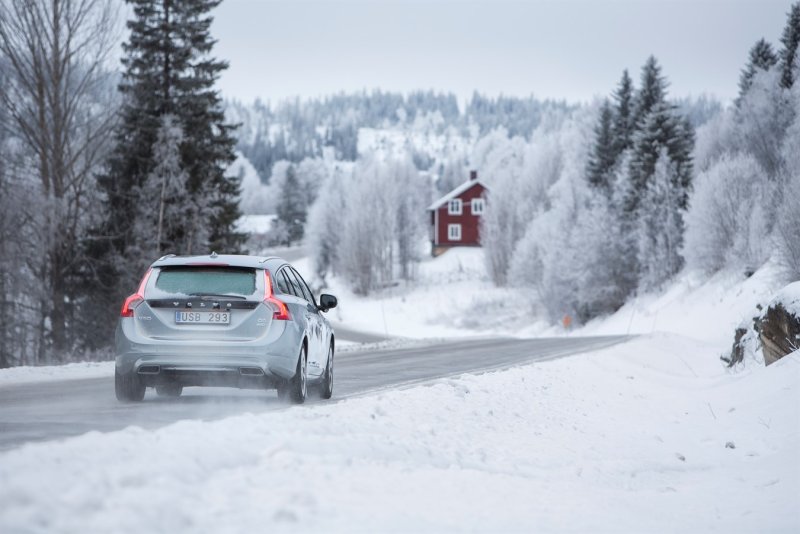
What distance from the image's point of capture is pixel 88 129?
32.0 m

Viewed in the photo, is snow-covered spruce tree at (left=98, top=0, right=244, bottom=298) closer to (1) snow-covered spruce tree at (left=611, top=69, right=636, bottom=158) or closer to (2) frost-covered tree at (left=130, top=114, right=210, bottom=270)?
(2) frost-covered tree at (left=130, top=114, right=210, bottom=270)

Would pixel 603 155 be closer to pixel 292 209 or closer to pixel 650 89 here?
pixel 650 89

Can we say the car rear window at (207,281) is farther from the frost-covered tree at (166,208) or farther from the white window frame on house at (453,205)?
the white window frame on house at (453,205)

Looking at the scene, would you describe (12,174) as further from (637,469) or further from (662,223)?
(662,223)

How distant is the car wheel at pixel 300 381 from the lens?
37.3ft

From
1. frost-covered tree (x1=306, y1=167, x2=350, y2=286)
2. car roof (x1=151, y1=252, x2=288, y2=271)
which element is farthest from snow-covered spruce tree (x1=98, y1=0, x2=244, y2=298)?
frost-covered tree (x1=306, y1=167, x2=350, y2=286)

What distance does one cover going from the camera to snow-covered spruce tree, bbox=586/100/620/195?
243ft

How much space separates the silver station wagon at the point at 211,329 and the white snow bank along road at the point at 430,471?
1375 millimetres

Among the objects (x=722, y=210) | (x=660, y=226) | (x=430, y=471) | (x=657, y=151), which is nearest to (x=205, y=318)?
(x=430, y=471)

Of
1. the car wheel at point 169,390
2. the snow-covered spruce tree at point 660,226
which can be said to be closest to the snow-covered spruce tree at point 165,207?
the car wheel at point 169,390

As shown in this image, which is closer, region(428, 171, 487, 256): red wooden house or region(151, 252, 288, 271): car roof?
region(151, 252, 288, 271): car roof

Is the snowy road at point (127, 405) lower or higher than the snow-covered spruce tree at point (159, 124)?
lower

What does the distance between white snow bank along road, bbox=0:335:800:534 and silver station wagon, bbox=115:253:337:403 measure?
1375 mm

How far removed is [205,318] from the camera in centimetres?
1101
